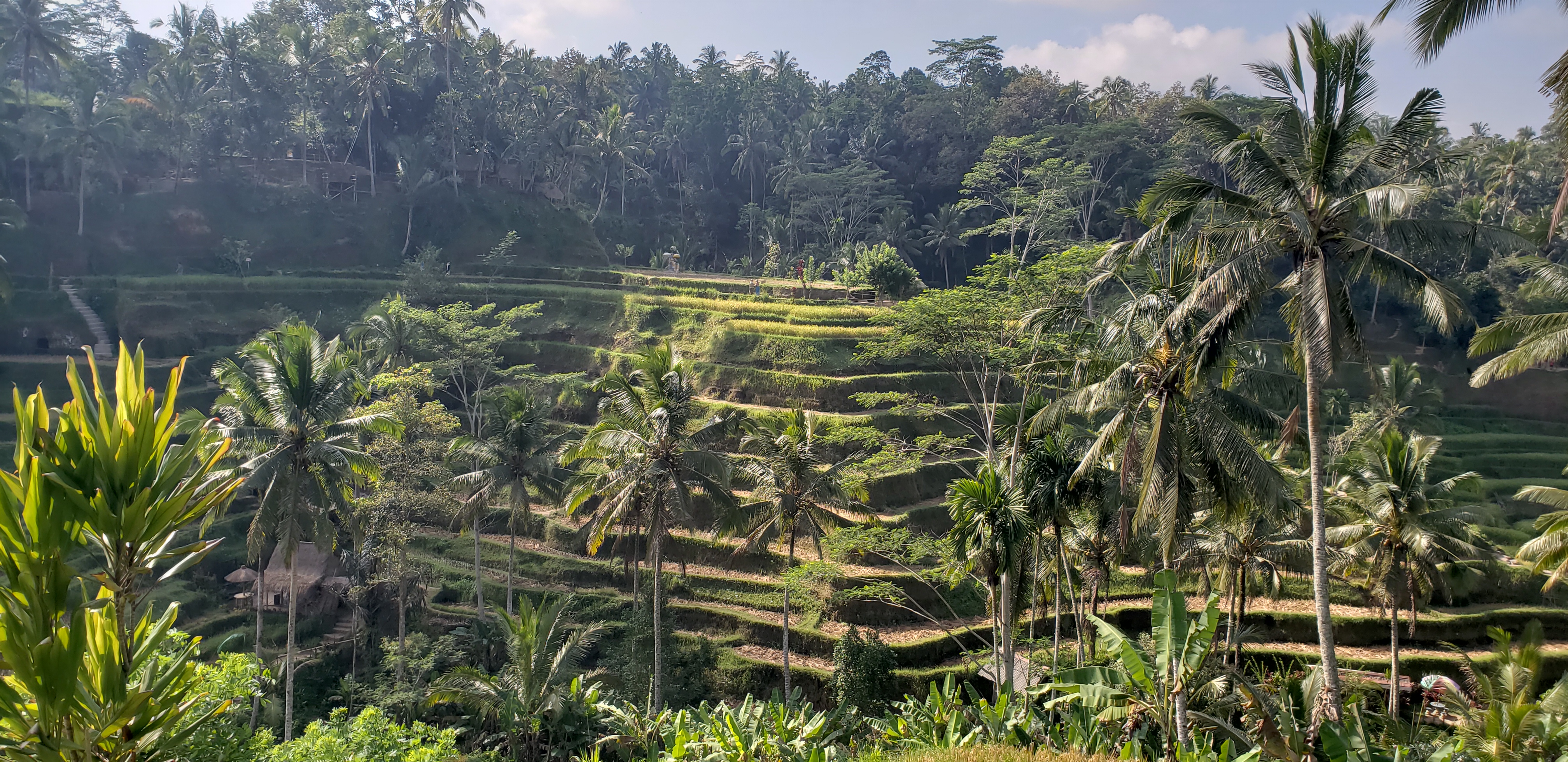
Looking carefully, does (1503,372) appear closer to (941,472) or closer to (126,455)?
(126,455)

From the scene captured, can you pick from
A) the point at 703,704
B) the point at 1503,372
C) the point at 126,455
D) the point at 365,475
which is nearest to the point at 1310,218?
the point at 1503,372

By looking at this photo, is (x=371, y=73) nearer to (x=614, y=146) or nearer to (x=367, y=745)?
(x=614, y=146)

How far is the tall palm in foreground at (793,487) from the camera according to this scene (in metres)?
22.7

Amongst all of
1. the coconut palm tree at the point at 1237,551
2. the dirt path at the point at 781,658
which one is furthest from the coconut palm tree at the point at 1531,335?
the dirt path at the point at 781,658

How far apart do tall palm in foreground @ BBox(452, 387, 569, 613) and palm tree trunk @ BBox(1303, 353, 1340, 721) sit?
20411 millimetres

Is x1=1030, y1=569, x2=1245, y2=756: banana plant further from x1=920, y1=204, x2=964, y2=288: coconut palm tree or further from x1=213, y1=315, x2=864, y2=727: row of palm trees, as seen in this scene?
x1=920, y1=204, x2=964, y2=288: coconut palm tree

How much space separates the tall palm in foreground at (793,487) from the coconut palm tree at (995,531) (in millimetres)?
5949

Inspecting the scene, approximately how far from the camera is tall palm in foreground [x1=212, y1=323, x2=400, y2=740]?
19391 mm

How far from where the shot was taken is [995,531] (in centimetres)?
1568

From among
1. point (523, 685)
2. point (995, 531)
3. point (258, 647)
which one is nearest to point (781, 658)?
point (523, 685)

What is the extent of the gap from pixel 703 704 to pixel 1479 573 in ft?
83.7

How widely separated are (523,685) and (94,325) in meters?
34.2

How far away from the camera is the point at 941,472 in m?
30.8

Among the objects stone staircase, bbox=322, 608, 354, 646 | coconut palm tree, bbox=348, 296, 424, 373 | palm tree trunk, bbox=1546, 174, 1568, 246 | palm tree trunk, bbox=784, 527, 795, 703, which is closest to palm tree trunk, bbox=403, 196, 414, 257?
coconut palm tree, bbox=348, 296, 424, 373
